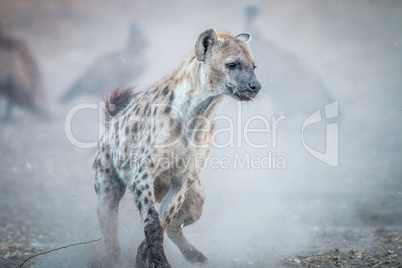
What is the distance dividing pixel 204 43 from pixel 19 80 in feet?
14.5

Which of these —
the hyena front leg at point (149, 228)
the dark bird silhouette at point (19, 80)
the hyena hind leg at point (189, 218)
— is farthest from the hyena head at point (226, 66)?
the dark bird silhouette at point (19, 80)

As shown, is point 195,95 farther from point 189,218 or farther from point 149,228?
point 189,218

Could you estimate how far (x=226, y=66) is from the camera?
126 inches

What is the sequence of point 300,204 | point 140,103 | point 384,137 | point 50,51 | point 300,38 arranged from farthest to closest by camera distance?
1. point 300,38
2. point 50,51
3. point 384,137
4. point 300,204
5. point 140,103

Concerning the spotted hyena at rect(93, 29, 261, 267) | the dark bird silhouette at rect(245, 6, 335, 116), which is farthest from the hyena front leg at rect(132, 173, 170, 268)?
the dark bird silhouette at rect(245, 6, 335, 116)

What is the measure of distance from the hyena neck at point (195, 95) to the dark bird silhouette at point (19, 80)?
4.02 meters

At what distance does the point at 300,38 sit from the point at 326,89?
1096 mm

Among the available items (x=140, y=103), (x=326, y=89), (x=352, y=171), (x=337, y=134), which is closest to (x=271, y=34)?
(x=326, y=89)

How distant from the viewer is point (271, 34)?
786 centimetres

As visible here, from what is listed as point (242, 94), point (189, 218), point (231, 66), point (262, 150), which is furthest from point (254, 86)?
point (262, 150)

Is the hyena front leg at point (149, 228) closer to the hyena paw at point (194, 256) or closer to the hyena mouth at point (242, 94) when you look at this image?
the hyena paw at point (194, 256)

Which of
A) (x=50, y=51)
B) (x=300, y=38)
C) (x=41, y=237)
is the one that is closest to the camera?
(x=41, y=237)

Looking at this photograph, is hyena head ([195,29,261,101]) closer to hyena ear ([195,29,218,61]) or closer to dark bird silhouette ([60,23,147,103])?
hyena ear ([195,29,218,61])

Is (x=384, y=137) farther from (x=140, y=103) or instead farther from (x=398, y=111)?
(x=140, y=103)
